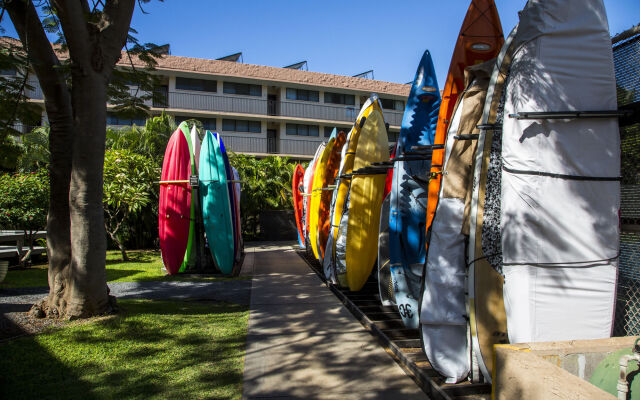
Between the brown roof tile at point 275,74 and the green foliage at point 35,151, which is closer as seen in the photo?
the green foliage at point 35,151

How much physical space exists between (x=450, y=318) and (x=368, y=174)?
3.23m

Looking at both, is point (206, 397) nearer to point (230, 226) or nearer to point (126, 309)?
point (126, 309)

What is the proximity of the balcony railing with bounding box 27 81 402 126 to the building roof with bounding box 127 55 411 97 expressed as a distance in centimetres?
138

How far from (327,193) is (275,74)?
67.3ft

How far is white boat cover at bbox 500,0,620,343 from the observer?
→ 110 inches

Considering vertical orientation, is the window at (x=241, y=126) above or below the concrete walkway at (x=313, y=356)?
above

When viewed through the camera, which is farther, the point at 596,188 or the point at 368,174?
the point at 368,174

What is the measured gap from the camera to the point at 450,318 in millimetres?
3393

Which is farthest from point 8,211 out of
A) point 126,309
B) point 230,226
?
point 126,309

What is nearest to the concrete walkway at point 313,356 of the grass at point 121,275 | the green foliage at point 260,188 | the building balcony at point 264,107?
the grass at point 121,275

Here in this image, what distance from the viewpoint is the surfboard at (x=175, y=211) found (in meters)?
8.69

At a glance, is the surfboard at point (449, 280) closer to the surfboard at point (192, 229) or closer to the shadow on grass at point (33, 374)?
the shadow on grass at point (33, 374)

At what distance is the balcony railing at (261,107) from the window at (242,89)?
575 millimetres

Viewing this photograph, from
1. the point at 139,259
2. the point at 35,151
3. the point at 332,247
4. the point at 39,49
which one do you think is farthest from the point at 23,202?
the point at 332,247
